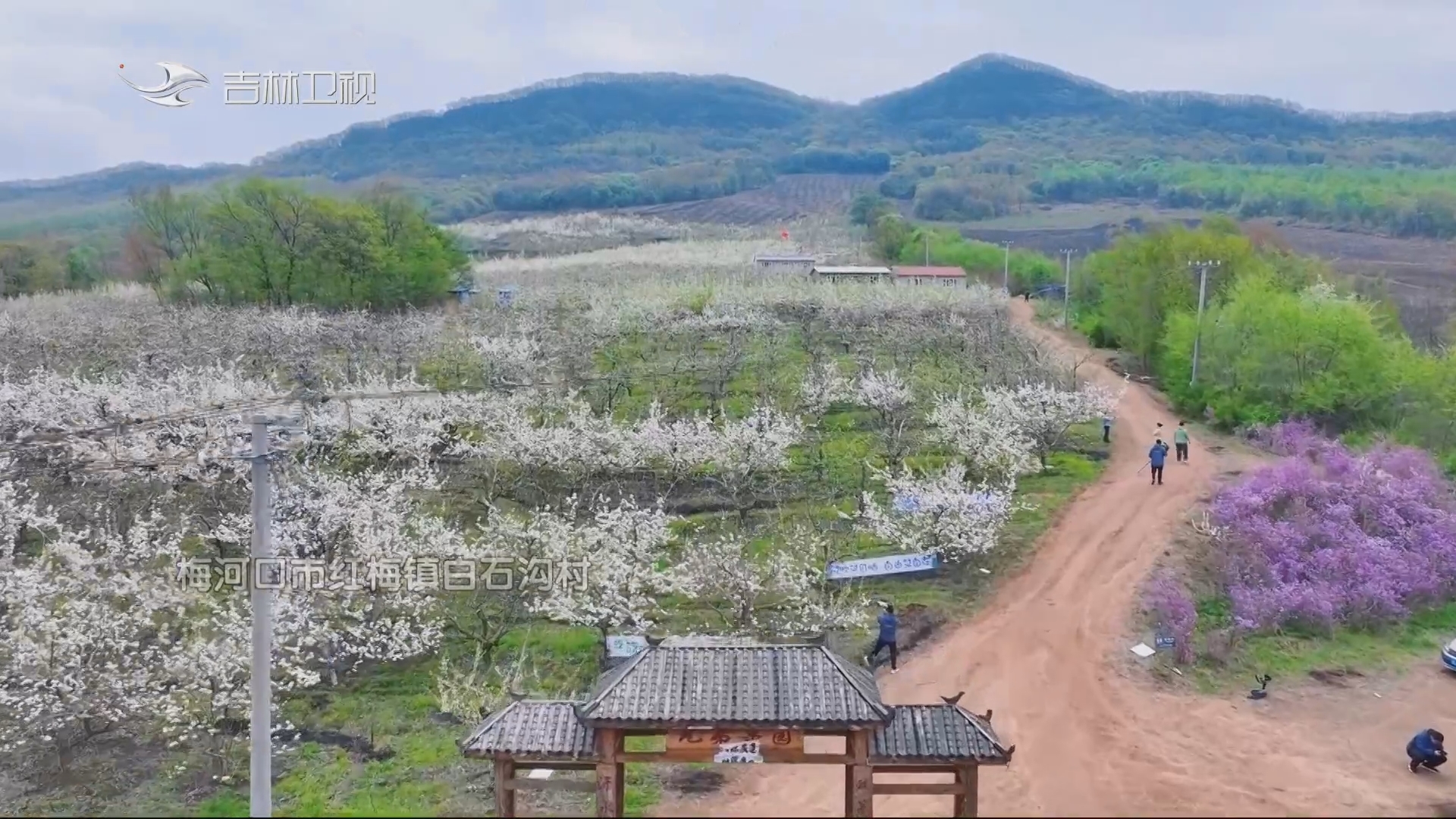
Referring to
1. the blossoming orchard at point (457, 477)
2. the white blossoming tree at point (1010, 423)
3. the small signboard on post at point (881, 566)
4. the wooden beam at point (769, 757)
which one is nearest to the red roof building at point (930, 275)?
the blossoming orchard at point (457, 477)

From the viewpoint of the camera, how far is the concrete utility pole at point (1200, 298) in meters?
35.4

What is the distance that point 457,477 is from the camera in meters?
27.1

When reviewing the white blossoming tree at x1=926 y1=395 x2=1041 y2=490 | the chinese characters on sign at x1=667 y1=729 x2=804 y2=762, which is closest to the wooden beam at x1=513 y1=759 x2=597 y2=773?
→ the chinese characters on sign at x1=667 y1=729 x2=804 y2=762

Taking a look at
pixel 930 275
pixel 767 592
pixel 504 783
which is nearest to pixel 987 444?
pixel 767 592

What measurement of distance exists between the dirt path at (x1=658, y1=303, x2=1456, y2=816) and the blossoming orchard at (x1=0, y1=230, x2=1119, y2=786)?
2041mm

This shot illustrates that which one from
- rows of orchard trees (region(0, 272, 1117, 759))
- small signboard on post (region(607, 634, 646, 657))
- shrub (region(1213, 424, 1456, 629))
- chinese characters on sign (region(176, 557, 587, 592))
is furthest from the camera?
shrub (region(1213, 424, 1456, 629))

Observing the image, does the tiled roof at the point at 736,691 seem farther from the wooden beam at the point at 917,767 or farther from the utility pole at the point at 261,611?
the utility pole at the point at 261,611

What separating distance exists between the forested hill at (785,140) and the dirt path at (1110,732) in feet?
273

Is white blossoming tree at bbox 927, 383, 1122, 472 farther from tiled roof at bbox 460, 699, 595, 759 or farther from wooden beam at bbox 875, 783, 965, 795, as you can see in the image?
tiled roof at bbox 460, 699, 595, 759

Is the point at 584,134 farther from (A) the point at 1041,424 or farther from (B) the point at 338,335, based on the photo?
(A) the point at 1041,424

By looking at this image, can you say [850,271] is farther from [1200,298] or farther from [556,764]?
[556,764]

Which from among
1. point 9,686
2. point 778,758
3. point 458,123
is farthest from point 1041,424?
point 458,123

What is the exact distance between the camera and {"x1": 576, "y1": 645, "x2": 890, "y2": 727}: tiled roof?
38.2ft

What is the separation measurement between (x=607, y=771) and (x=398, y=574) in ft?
25.8
